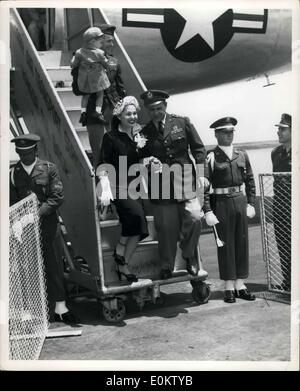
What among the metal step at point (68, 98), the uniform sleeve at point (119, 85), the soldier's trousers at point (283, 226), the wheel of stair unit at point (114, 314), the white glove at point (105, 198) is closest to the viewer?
the white glove at point (105, 198)

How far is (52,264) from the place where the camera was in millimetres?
5445

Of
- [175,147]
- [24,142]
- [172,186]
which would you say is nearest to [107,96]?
[175,147]

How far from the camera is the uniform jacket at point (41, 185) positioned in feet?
17.2

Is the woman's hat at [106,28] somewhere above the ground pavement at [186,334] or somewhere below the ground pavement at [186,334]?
above

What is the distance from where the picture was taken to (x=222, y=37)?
→ 266 inches

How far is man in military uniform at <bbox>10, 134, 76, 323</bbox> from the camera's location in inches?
207

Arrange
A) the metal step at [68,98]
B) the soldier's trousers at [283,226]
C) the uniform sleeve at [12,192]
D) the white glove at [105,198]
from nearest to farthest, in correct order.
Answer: the white glove at [105,198] < the uniform sleeve at [12,192] < the soldier's trousers at [283,226] < the metal step at [68,98]

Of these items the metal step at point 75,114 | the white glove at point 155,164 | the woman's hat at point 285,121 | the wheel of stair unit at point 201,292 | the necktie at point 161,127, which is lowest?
the wheel of stair unit at point 201,292

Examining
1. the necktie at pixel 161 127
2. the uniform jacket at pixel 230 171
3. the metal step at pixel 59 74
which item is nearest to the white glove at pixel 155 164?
the necktie at pixel 161 127

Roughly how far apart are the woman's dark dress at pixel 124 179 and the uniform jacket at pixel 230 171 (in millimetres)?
757

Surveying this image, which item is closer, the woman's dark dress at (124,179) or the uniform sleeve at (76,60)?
the woman's dark dress at (124,179)

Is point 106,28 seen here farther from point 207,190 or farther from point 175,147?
point 207,190

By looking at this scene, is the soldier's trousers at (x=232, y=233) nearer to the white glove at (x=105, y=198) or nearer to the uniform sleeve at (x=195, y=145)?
the uniform sleeve at (x=195, y=145)

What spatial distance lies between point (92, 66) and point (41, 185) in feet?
4.33
